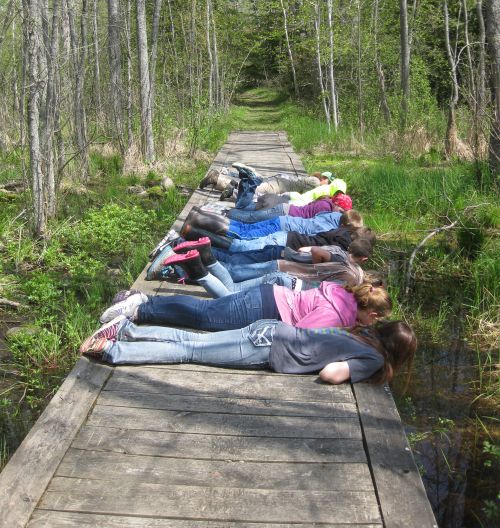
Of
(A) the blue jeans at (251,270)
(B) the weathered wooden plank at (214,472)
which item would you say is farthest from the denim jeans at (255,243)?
(B) the weathered wooden plank at (214,472)

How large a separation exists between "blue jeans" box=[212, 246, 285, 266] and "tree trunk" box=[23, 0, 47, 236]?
2.28 m

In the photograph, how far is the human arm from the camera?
3539 millimetres

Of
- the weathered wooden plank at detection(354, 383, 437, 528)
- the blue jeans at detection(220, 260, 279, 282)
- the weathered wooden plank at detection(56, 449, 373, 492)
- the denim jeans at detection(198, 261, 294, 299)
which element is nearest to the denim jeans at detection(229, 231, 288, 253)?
the blue jeans at detection(220, 260, 279, 282)

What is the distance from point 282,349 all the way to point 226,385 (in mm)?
399

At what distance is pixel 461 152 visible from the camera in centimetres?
1088

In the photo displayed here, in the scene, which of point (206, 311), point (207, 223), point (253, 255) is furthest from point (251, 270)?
point (206, 311)

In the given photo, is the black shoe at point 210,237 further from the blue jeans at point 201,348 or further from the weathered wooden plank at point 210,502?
the weathered wooden plank at point 210,502

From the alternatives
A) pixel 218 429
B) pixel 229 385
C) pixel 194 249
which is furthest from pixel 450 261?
pixel 218 429

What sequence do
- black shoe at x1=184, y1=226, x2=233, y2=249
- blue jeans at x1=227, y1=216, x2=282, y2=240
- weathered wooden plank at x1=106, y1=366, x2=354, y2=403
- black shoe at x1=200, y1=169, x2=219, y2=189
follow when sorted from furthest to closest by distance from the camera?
1. black shoe at x1=200, y1=169, x2=219, y2=189
2. blue jeans at x1=227, y1=216, x2=282, y2=240
3. black shoe at x1=184, y1=226, x2=233, y2=249
4. weathered wooden plank at x1=106, y1=366, x2=354, y2=403

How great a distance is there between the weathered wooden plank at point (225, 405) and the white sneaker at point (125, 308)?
0.77 meters

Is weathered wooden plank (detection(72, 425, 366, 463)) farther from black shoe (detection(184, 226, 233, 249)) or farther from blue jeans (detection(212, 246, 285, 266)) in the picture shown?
black shoe (detection(184, 226, 233, 249))

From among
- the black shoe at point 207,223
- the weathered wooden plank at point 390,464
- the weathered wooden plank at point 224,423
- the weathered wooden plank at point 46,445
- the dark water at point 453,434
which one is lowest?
the dark water at point 453,434

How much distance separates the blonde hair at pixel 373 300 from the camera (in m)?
3.88

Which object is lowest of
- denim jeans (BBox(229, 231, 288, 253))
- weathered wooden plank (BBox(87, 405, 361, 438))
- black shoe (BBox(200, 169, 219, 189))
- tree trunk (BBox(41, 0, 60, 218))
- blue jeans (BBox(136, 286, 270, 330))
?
weathered wooden plank (BBox(87, 405, 361, 438))
